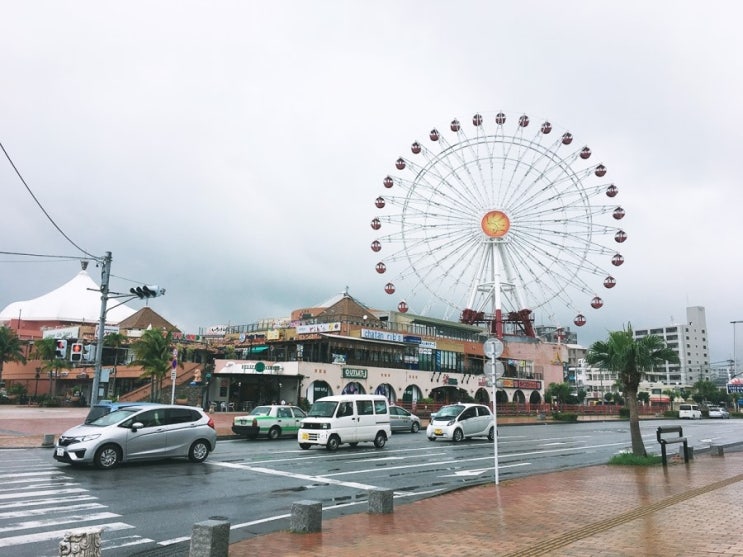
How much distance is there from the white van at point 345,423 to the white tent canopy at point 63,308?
75932mm

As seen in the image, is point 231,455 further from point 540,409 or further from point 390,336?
point 540,409

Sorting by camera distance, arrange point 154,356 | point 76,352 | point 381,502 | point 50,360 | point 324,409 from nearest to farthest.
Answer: point 381,502, point 324,409, point 76,352, point 154,356, point 50,360

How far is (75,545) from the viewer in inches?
206

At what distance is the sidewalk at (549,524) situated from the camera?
786 centimetres

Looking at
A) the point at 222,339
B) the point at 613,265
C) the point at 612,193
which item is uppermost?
the point at 612,193

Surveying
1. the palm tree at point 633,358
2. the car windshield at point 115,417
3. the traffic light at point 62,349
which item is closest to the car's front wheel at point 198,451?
the car windshield at point 115,417

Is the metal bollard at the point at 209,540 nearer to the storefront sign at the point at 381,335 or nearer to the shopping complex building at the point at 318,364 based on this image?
the shopping complex building at the point at 318,364

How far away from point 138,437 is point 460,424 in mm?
15092

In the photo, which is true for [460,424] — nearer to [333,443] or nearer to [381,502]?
[333,443]

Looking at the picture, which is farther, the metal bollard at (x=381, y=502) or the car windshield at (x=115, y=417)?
the car windshield at (x=115, y=417)

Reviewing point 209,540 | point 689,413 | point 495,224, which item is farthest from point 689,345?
point 209,540

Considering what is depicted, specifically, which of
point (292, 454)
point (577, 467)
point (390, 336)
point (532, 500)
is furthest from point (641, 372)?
point (390, 336)

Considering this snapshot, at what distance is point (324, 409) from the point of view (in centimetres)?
2297

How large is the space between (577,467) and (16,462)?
1625cm
